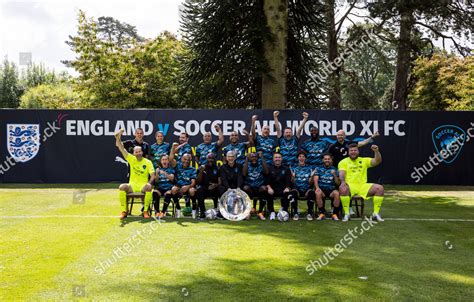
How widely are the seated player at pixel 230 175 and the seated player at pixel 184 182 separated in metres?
0.55

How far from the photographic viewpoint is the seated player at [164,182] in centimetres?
1055

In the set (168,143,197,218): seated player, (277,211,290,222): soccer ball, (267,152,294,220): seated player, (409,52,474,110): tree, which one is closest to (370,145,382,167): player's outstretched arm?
(267,152,294,220): seated player

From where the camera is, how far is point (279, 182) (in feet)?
34.5

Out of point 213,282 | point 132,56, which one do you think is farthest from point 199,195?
point 132,56

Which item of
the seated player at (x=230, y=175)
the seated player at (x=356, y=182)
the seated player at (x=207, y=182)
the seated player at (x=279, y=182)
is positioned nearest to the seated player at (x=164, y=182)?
the seated player at (x=207, y=182)

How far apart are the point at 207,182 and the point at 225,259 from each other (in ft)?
12.1

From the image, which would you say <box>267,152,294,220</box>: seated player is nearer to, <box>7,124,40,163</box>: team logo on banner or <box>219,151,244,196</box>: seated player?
<box>219,151,244,196</box>: seated player

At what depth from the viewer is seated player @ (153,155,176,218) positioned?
34.6ft

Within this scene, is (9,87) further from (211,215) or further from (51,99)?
(211,215)

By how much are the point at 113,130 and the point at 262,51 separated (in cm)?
538

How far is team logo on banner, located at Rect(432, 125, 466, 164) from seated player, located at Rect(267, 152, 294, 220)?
296 inches

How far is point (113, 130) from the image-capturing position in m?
16.4

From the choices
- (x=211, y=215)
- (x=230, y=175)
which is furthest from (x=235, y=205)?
(x=230, y=175)

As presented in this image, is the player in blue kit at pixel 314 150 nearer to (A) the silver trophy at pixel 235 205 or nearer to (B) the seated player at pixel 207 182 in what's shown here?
(A) the silver trophy at pixel 235 205
